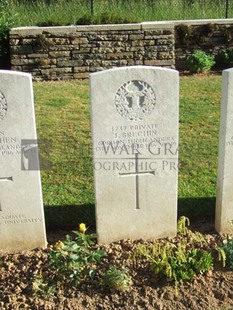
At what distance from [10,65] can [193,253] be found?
7549 mm

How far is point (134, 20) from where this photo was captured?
10281 millimetres

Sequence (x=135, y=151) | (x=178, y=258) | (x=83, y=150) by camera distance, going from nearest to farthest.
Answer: (x=178, y=258), (x=135, y=151), (x=83, y=150)

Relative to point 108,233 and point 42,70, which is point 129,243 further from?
point 42,70

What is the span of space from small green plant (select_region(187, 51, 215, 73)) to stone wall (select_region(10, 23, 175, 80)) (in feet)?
1.50

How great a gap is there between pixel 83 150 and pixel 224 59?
5660 millimetres

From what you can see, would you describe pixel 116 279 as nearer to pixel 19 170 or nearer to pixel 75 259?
pixel 75 259

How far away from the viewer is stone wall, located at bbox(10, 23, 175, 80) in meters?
9.74

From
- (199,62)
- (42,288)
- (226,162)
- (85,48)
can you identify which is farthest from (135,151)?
(199,62)

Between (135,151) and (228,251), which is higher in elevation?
(135,151)

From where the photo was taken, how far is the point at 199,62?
10.1 meters

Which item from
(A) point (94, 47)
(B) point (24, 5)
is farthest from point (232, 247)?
(B) point (24, 5)

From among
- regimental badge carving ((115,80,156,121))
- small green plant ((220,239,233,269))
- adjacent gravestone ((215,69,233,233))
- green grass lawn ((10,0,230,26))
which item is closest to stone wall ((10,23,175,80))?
green grass lawn ((10,0,230,26))

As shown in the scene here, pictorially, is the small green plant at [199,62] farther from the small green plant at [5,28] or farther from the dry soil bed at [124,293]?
the dry soil bed at [124,293]

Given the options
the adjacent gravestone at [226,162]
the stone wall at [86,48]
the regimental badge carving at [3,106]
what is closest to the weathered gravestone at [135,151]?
the adjacent gravestone at [226,162]
